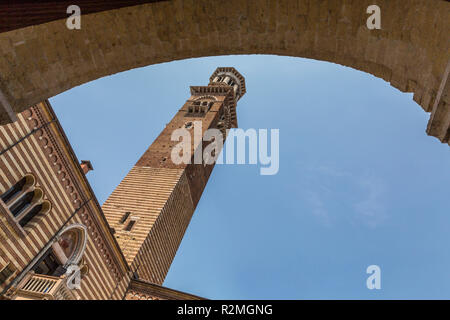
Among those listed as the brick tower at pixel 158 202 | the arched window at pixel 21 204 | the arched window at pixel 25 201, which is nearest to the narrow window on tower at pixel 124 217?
the brick tower at pixel 158 202

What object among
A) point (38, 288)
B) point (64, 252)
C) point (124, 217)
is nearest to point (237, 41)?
point (38, 288)

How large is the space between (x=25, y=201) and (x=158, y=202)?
33.7ft

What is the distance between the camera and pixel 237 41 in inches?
163

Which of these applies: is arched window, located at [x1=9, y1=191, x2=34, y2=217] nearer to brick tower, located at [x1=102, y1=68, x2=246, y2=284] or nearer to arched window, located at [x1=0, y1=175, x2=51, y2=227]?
arched window, located at [x1=0, y1=175, x2=51, y2=227]

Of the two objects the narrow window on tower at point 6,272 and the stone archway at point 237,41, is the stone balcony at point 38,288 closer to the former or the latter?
the narrow window on tower at point 6,272

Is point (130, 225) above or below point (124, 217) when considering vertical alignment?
below

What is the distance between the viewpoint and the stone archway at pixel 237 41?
3.06m

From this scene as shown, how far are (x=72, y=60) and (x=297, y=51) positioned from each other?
2.94 meters

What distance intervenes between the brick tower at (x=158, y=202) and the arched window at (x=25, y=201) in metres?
6.85

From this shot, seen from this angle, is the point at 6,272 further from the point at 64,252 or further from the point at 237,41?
the point at 237,41
